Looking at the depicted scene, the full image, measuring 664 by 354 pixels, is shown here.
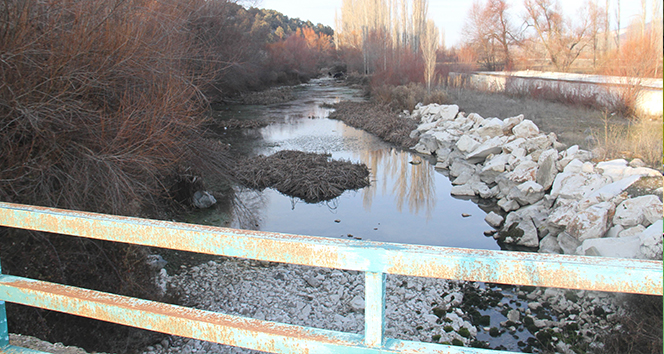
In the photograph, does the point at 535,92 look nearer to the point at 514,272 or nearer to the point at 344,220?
the point at 344,220

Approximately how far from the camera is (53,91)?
13.3ft

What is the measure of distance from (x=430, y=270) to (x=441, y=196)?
1000 centimetres

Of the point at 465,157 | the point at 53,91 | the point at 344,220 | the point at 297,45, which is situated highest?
the point at 297,45

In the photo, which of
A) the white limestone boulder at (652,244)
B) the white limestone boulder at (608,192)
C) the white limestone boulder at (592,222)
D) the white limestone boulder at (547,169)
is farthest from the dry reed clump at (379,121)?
the white limestone boulder at (652,244)

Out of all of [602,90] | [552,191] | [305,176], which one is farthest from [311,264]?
[602,90]

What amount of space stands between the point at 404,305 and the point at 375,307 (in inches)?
170

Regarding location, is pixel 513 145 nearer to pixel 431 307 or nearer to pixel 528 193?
pixel 528 193

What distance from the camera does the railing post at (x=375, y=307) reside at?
1336 mm

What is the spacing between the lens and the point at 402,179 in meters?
12.5

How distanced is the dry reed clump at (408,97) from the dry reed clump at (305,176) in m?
10.7

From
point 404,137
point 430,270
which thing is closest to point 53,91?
point 430,270

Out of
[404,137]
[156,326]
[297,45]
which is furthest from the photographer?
[297,45]

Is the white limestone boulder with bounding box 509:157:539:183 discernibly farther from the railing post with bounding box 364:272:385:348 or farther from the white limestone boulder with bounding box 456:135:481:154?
the railing post with bounding box 364:272:385:348

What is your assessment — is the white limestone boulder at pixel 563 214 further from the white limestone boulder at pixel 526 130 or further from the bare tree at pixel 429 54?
the bare tree at pixel 429 54
